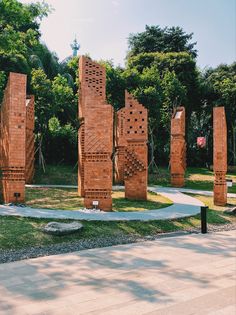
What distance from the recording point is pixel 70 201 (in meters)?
12.4

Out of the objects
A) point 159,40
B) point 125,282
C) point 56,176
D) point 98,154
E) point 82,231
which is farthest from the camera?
point 159,40

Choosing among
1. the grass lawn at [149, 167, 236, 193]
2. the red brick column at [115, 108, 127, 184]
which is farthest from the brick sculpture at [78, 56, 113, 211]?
the grass lawn at [149, 167, 236, 193]

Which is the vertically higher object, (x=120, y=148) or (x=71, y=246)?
(x=120, y=148)

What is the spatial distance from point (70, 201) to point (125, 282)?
7.61 meters

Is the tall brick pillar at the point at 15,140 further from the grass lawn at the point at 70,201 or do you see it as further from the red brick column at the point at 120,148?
the red brick column at the point at 120,148

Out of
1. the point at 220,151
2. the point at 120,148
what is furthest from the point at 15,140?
the point at 120,148

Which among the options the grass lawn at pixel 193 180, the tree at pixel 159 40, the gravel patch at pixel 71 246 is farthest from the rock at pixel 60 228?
the tree at pixel 159 40

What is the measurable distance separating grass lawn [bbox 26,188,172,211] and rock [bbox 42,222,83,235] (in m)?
2.89

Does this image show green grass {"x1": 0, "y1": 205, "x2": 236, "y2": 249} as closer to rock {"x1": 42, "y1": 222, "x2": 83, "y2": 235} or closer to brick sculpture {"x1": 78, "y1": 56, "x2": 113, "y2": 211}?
rock {"x1": 42, "y1": 222, "x2": 83, "y2": 235}

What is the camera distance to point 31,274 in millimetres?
5309

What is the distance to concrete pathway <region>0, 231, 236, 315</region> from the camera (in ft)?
13.5

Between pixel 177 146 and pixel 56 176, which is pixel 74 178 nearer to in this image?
pixel 56 176

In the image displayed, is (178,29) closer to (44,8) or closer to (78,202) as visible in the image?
(44,8)

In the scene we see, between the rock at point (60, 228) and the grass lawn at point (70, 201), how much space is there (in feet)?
9.49
